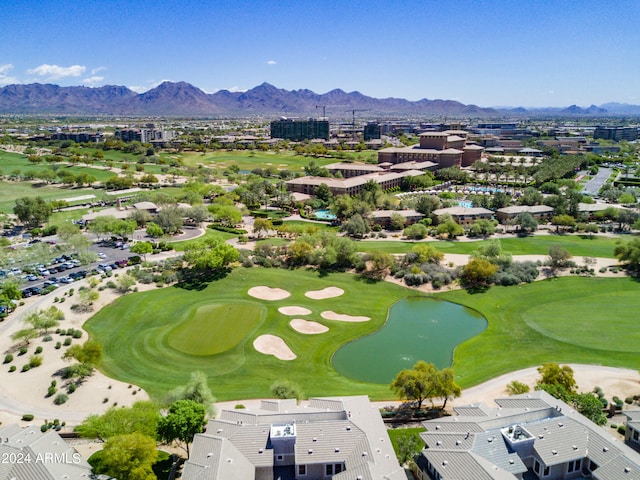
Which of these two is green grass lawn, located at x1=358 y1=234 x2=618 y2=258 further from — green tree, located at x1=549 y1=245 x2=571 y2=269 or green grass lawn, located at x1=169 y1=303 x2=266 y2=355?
green grass lawn, located at x1=169 y1=303 x2=266 y2=355

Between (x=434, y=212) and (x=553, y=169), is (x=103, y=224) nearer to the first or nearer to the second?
(x=434, y=212)

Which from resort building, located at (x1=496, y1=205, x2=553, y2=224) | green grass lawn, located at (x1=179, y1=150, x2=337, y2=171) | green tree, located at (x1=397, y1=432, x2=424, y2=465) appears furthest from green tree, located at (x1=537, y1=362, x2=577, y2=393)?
green grass lawn, located at (x1=179, y1=150, x2=337, y2=171)

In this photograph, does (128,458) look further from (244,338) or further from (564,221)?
(564,221)

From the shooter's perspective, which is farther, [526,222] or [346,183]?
[346,183]

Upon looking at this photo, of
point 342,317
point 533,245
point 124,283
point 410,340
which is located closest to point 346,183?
point 533,245

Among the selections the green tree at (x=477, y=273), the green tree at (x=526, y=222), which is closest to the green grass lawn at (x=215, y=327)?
the green tree at (x=477, y=273)

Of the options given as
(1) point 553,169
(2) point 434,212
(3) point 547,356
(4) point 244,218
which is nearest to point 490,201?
(2) point 434,212
